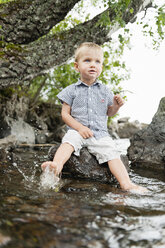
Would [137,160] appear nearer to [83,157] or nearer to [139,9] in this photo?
[83,157]

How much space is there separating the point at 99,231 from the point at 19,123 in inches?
381

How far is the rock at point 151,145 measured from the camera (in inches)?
240

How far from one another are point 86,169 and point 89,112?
1024 mm

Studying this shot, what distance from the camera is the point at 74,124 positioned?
420 cm

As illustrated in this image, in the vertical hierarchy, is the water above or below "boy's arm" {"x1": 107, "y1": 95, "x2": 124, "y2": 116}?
below

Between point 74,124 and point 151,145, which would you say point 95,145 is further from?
point 151,145

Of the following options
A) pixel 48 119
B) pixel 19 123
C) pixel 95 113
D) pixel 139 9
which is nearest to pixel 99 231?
pixel 95 113

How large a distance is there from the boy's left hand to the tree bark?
2.73 meters

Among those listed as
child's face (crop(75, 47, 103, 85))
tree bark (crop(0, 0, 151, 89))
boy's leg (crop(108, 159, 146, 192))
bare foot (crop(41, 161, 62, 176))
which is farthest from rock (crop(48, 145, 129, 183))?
tree bark (crop(0, 0, 151, 89))

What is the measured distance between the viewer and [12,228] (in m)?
1.70

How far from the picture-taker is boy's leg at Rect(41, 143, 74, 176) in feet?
11.3

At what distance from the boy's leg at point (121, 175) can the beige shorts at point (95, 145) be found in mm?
107

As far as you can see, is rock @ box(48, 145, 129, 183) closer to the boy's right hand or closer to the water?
the boy's right hand

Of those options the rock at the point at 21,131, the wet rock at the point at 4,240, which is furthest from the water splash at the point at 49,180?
the rock at the point at 21,131
